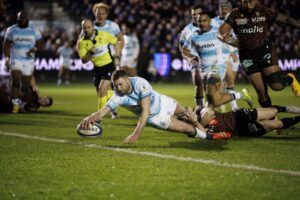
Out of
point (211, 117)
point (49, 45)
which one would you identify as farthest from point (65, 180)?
point (49, 45)

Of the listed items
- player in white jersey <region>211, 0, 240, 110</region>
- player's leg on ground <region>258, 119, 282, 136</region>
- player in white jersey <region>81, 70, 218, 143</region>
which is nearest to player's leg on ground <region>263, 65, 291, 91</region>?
player's leg on ground <region>258, 119, 282, 136</region>

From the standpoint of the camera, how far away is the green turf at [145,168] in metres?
5.36

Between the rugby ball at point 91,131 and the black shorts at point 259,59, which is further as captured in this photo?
the black shorts at point 259,59

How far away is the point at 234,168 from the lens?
6.48 metres

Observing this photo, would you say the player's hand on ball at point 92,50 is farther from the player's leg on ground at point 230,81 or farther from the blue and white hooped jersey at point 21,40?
the blue and white hooped jersey at point 21,40

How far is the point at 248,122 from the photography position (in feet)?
29.5

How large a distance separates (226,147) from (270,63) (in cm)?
227

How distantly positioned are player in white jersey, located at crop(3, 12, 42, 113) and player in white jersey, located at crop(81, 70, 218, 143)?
6.99m

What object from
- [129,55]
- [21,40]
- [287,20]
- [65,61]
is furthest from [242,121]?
[65,61]

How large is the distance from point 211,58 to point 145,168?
213 inches

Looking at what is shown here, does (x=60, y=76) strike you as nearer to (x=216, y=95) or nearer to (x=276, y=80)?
(x=216, y=95)

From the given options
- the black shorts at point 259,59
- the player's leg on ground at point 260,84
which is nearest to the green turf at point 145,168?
the player's leg on ground at point 260,84

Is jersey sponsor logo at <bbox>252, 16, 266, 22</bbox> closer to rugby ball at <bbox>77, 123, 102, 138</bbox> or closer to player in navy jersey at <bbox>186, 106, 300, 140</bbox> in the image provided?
player in navy jersey at <bbox>186, 106, 300, 140</bbox>

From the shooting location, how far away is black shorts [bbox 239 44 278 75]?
9852 mm
